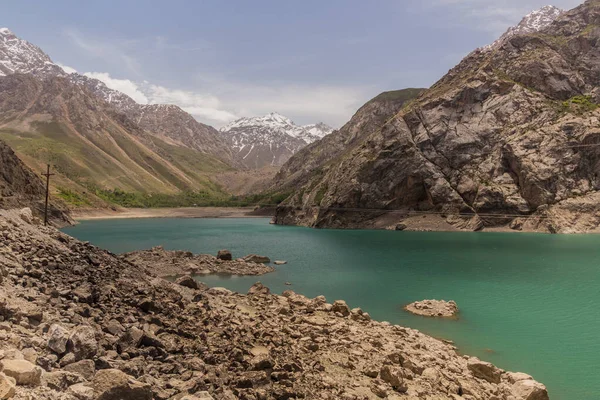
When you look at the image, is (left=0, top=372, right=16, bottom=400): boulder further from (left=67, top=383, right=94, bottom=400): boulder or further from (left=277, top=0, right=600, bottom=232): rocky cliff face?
(left=277, top=0, right=600, bottom=232): rocky cliff face

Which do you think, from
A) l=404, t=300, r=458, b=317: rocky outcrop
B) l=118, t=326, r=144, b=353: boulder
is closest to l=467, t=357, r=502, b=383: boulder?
l=404, t=300, r=458, b=317: rocky outcrop

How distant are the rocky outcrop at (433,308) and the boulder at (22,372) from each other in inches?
1112

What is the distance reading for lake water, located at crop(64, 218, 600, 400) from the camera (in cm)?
2347

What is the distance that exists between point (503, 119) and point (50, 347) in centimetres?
13627

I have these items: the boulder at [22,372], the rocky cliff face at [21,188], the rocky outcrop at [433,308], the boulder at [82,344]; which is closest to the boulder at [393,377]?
the boulder at [82,344]

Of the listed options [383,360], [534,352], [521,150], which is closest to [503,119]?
[521,150]

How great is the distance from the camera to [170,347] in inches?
547

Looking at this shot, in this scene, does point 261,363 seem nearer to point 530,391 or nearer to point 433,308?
point 530,391

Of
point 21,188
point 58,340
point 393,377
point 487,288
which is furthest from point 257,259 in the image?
point 21,188

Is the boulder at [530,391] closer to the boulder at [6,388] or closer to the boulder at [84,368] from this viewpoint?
the boulder at [84,368]

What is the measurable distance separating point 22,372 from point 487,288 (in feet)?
136

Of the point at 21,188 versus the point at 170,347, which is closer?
the point at 170,347

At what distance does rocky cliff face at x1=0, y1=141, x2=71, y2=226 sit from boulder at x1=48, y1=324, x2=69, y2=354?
95.9 m

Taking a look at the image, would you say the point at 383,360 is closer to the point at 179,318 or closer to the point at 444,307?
the point at 179,318
